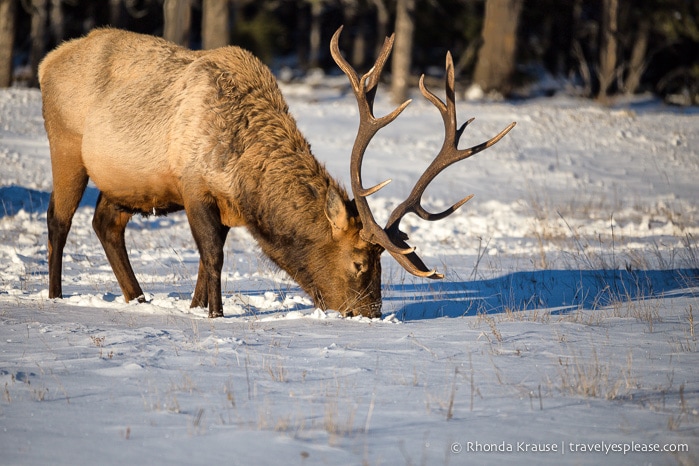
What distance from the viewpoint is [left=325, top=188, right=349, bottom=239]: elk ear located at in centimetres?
645

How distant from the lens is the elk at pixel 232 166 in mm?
6523

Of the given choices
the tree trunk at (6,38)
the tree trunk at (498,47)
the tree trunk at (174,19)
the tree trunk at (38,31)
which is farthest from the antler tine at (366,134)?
the tree trunk at (498,47)

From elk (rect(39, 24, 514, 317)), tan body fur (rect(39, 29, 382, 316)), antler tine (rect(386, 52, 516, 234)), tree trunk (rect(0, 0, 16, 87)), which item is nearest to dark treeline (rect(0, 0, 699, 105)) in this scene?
tree trunk (rect(0, 0, 16, 87))

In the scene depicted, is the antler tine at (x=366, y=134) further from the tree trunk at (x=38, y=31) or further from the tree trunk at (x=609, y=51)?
the tree trunk at (x=609, y=51)

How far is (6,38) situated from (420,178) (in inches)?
696

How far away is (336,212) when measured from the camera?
650 cm

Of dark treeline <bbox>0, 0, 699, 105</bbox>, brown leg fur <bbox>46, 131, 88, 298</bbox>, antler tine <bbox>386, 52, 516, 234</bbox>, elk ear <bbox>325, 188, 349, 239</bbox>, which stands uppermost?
antler tine <bbox>386, 52, 516, 234</bbox>

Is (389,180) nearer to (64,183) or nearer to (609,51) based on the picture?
(64,183)

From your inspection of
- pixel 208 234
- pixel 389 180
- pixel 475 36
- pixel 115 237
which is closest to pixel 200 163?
pixel 208 234

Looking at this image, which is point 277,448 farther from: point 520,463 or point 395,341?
point 395,341

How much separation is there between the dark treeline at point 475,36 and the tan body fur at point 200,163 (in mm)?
12812

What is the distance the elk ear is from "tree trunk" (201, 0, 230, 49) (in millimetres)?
15728

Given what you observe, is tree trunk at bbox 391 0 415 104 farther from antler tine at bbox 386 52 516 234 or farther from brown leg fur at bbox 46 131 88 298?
antler tine at bbox 386 52 516 234

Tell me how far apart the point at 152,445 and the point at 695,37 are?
26892 mm
